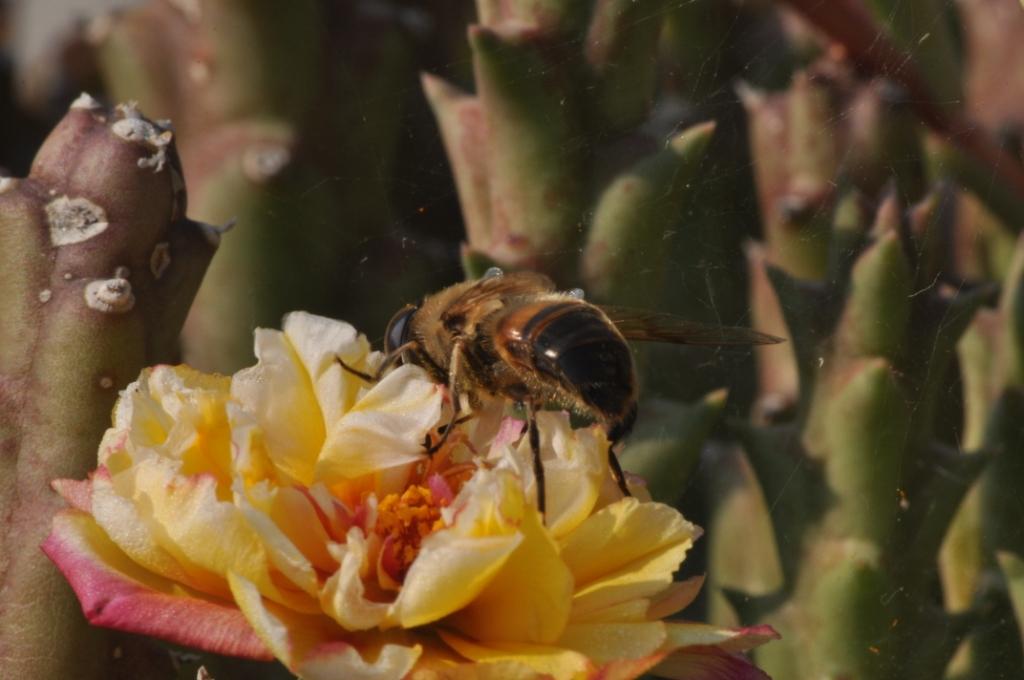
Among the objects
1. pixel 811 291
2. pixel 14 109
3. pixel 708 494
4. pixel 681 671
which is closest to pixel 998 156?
pixel 811 291

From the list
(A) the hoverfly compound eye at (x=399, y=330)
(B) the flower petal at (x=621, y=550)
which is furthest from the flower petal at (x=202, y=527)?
(A) the hoverfly compound eye at (x=399, y=330)

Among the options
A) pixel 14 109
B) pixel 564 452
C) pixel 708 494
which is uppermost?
pixel 564 452

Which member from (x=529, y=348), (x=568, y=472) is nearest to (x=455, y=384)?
(x=529, y=348)

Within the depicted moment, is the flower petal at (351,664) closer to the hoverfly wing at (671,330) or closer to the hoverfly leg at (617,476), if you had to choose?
the hoverfly leg at (617,476)

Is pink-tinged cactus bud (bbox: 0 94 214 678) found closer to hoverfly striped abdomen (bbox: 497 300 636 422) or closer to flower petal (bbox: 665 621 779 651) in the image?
hoverfly striped abdomen (bbox: 497 300 636 422)

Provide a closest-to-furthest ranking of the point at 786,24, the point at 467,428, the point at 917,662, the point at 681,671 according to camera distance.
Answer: the point at 681,671
the point at 467,428
the point at 917,662
the point at 786,24

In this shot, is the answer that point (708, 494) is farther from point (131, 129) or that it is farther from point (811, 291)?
point (131, 129)

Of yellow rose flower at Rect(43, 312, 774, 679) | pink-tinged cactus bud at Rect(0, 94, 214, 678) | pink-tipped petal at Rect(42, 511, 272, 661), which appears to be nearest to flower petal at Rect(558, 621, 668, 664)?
yellow rose flower at Rect(43, 312, 774, 679)
